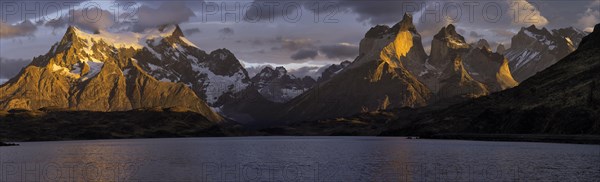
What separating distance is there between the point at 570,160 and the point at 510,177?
39.8m

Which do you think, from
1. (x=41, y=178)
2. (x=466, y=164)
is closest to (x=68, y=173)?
(x=41, y=178)

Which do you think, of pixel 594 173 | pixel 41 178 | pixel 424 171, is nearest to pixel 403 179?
pixel 424 171

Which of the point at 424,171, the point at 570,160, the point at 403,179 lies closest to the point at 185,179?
the point at 403,179

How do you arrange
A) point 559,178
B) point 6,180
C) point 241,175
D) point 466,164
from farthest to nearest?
1. point 466,164
2. point 241,175
3. point 6,180
4. point 559,178

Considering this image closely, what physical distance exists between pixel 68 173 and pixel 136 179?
19.8 meters

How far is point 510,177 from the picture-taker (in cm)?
9875

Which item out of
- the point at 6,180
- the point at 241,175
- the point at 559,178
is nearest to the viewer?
the point at 559,178

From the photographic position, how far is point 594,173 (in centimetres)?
10069

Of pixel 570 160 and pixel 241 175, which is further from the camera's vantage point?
pixel 570 160

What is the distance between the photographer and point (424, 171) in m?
112

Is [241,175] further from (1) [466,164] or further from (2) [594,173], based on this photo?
(2) [594,173]

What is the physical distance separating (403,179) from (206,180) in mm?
31077

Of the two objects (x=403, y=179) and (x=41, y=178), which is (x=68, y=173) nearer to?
(x=41, y=178)

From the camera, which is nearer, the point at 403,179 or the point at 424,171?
the point at 403,179
